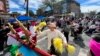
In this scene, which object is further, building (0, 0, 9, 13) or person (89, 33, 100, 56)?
building (0, 0, 9, 13)

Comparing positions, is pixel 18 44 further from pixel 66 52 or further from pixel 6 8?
pixel 6 8

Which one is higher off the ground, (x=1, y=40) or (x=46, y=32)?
(x=46, y=32)

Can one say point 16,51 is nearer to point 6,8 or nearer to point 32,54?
point 32,54

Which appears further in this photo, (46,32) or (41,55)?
(46,32)

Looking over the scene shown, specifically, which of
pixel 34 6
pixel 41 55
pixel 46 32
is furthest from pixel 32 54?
pixel 34 6

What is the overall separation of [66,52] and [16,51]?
117cm

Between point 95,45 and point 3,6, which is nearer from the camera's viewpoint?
point 95,45

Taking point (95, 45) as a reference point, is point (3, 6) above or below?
below


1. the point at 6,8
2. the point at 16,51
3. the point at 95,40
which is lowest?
the point at 6,8

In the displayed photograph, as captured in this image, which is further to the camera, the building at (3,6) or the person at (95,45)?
the building at (3,6)

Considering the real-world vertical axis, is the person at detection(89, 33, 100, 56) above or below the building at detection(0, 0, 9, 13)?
above

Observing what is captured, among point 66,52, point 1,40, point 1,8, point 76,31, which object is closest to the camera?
point 66,52

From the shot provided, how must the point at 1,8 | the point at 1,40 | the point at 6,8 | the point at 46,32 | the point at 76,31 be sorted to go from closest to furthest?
1. the point at 46,32
2. the point at 1,40
3. the point at 76,31
4. the point at 1,8
5. the point at 6,8

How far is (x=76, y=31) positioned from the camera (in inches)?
819
